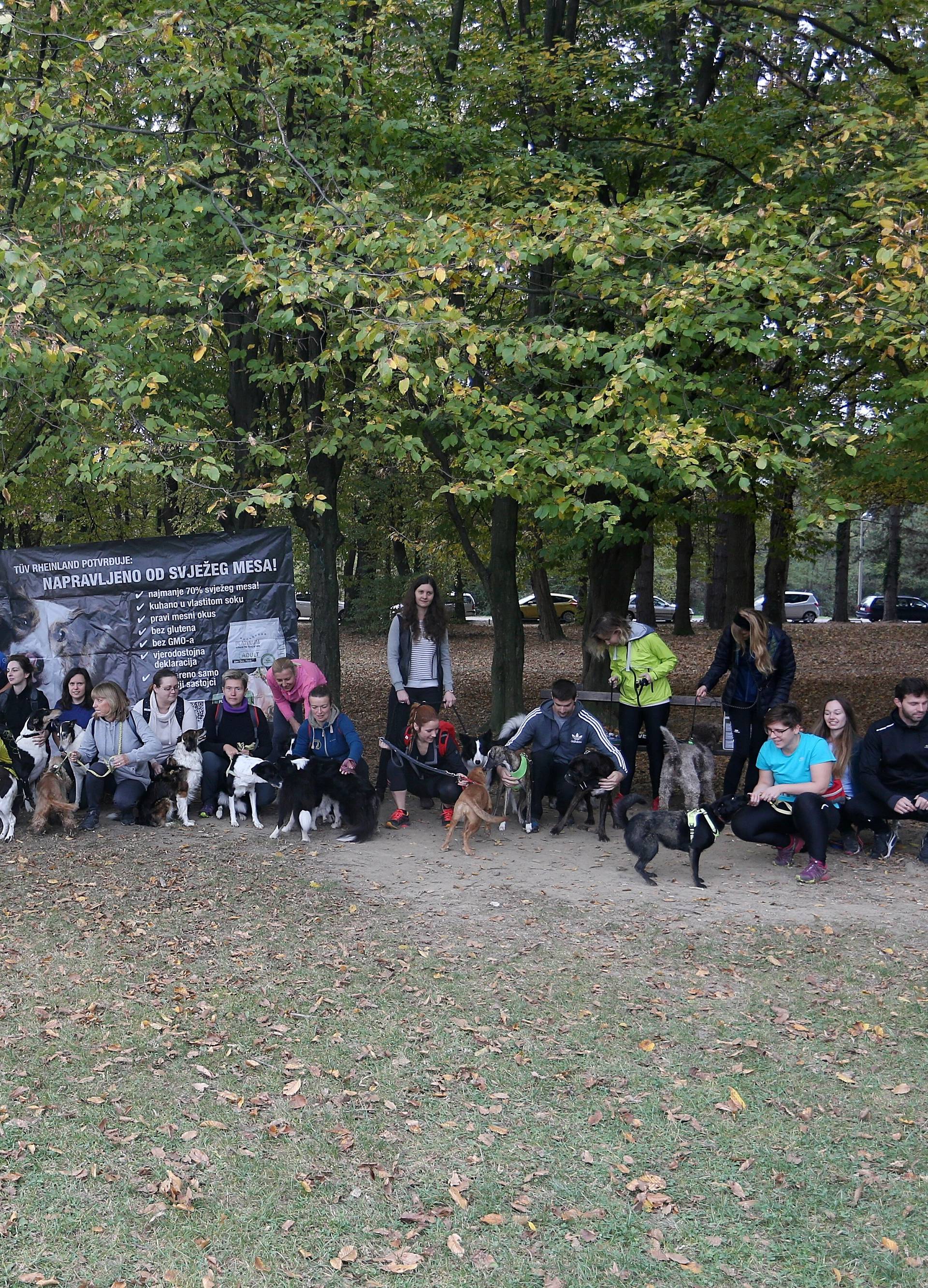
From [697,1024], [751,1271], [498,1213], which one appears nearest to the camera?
[751,1271]

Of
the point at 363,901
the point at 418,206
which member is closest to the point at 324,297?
the point at 418,206

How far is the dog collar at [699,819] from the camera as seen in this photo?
752 centimetres

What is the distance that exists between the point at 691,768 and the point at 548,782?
1.14 metres

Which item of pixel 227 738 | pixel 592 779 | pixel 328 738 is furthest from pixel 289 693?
pixel 592 779

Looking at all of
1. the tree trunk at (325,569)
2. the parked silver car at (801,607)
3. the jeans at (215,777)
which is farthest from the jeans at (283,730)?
the parked silver car at (801,607)

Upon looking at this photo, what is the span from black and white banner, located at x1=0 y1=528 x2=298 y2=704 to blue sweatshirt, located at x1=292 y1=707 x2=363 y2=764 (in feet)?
5.09

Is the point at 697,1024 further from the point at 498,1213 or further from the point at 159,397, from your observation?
the point at 159,397

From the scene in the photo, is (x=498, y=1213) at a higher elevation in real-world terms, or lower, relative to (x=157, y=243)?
lower

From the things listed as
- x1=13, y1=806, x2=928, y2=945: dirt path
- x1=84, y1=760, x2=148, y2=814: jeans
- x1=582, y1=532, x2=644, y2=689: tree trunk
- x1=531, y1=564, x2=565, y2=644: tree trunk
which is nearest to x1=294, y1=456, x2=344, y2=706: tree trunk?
→ x1=84, y1=760, x2=148, y2=814: jeans

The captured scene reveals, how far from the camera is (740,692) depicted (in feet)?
30.5

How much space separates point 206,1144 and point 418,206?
27.2 ft

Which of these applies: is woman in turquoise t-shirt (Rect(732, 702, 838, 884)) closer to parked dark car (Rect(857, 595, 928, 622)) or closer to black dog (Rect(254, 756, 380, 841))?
black dog (Rect(254, 756, 380, 841))

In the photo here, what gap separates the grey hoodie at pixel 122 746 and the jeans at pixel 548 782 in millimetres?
3122

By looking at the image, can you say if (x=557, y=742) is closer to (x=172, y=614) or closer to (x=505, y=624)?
(x=505, y=624)
